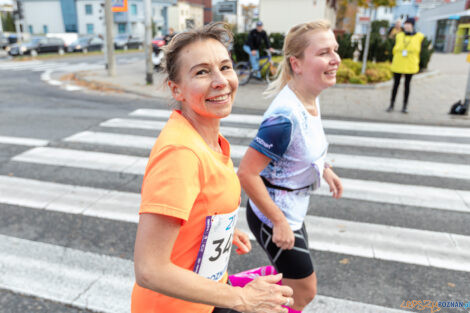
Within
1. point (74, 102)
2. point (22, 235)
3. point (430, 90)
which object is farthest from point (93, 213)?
point (430, 90)

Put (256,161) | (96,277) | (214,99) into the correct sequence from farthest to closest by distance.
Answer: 1. (96,277)
2. (256,161)
3. (214,99)

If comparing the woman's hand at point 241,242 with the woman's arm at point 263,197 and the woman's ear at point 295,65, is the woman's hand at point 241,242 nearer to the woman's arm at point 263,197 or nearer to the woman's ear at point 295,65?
the woman's arm at point 263,197

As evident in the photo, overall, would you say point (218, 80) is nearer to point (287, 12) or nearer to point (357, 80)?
point (357, 80)

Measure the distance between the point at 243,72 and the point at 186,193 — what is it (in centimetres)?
1384

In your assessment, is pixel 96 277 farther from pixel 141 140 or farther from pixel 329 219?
pixel 141 140

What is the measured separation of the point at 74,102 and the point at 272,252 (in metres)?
10.4

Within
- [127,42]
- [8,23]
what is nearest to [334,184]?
[127,42]

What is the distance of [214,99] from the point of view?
151 centimetres

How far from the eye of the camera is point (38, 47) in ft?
103

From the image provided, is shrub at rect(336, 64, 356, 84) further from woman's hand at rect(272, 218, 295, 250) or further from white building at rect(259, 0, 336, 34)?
white building at rect(259, 0, 336, 34)

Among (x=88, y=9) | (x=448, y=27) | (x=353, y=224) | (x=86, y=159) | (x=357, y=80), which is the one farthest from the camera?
(x=88, y=9)

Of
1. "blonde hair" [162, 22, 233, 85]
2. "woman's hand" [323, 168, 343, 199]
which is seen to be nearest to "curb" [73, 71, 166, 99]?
"woman's hand" [323, 168, 343, 199]

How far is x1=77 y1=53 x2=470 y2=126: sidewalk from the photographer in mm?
9406

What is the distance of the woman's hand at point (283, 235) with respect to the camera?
2145 mm
